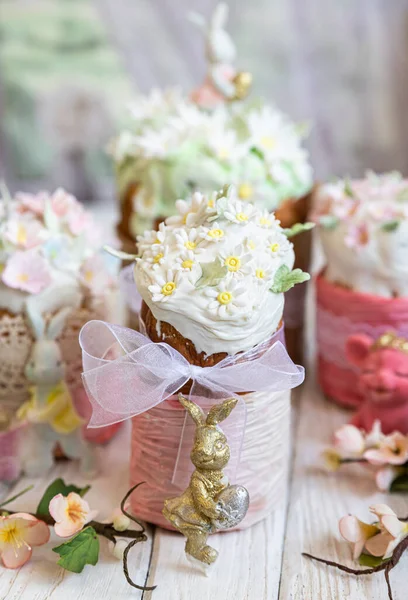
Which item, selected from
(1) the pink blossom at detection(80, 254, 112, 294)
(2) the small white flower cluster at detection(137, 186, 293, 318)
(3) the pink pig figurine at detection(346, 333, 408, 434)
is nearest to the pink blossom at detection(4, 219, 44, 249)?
(1) the pink blossom at detection(80, 254, 112, 294)


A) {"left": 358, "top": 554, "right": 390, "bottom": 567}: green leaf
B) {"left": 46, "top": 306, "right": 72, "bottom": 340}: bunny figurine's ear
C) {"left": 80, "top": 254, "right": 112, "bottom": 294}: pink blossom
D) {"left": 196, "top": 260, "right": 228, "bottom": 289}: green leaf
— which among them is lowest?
{"left": 358, "top": 554, "right": 390, "bottom": 567}: green leaf

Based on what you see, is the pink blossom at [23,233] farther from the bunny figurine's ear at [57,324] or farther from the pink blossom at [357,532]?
the pink blossom at [357,532]

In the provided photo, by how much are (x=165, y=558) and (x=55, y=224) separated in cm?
62

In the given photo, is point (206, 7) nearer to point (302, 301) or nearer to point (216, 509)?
point (302, 301)

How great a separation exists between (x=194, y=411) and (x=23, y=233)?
0.50 m

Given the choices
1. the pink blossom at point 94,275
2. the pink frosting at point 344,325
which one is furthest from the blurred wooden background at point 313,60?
the pink blossom at point 94,275

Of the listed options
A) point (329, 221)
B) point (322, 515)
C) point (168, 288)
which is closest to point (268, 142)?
point (329, 221)

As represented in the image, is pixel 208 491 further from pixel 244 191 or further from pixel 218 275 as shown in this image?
pixel 244 191

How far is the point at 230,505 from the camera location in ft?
3.30

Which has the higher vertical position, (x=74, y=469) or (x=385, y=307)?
(x=385, y=307)

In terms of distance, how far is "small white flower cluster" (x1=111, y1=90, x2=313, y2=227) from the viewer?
1531 millimetres

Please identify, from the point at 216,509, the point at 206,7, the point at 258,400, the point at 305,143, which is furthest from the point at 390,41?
the point at 216,509

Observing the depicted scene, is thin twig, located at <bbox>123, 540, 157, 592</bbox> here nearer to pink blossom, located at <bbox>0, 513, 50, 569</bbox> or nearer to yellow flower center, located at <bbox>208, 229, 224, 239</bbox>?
pink blossom, located at <bbox>0, 513, 50, 569</bbox>

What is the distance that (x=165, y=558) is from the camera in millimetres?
1103
